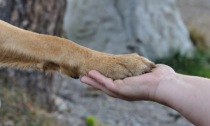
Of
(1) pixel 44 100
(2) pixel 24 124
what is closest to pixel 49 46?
(2) pixel 24 124

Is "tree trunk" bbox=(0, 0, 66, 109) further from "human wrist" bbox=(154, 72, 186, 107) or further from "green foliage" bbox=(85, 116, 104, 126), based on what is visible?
"human wrist" bbox=(154, 72, 186, 107)

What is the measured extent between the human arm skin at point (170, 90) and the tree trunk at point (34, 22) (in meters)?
2.38

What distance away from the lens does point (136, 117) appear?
622cm

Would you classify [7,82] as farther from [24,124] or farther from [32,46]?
[32,46]

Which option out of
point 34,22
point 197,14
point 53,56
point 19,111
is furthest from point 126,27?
point 53,56

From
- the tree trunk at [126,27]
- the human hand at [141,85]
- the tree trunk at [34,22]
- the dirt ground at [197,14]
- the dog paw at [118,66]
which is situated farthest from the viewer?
the dirt ground at [197,14]

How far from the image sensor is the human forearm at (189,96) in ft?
8.57

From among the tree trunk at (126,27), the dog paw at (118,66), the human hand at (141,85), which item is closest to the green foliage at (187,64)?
the tree trunk at (126,27)

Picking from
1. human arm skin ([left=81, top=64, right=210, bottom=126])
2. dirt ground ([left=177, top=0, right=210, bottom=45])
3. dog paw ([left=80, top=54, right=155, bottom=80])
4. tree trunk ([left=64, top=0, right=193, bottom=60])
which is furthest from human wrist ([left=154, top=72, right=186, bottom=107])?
dirt ground ([left=177, top=0, right=210, bottom=45])

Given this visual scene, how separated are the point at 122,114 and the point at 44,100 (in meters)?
0.90

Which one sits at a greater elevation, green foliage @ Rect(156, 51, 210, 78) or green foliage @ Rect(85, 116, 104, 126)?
green foliage @ Rect(156, 51, 210, 78)

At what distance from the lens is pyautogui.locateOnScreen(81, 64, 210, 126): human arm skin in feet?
8.62

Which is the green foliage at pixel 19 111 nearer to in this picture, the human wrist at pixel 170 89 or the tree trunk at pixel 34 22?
the tree trunk at pixel 34 22

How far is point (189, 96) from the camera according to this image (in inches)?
104
